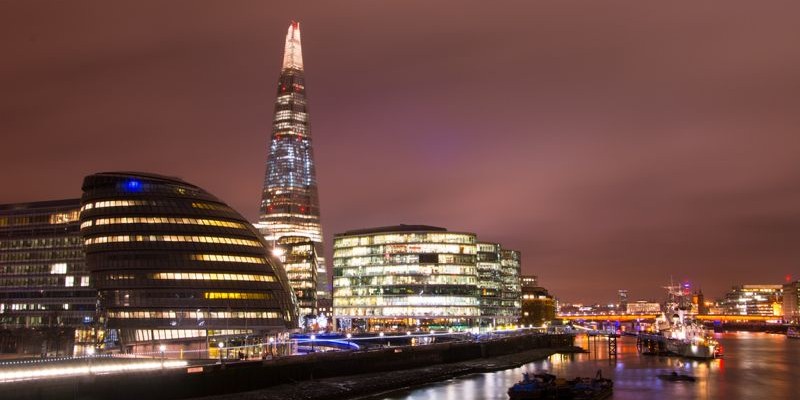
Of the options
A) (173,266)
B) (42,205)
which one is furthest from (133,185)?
(42,205)

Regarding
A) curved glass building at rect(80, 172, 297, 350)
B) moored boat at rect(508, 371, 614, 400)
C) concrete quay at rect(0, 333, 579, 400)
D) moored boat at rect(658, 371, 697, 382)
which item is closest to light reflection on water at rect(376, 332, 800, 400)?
moored boat at rect(658, 371, 697, 382)

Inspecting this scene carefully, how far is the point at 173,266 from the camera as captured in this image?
110 meters

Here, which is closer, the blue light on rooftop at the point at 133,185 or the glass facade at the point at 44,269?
the blue light on rooftop at the point at 133,185

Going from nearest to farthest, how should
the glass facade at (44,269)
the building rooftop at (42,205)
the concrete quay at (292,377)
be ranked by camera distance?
the concrete quay at (292,377) < the glass facade at (44,269) < the building rooftop at (42,205)

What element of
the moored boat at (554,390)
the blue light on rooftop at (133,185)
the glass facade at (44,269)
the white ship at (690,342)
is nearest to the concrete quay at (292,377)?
the moored boat at (554,390)

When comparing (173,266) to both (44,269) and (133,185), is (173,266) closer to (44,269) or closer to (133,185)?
(133,185)

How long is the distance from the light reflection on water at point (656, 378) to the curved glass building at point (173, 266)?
3608cm

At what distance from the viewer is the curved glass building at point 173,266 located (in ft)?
348

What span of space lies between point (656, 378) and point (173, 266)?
73.9 m

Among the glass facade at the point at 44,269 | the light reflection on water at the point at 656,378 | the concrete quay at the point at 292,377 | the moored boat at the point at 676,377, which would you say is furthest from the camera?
the glass facade at the point at 44,269

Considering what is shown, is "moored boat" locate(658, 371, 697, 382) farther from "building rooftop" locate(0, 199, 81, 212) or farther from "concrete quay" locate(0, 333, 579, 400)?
"building rooftop" locate(0, 199, 81, 212)

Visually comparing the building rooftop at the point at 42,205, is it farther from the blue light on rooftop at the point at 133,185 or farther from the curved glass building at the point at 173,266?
the blue light on rooftop at the point at 133,185

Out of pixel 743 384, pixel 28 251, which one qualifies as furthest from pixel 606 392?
pixel 28 251

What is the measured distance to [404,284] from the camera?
19750cm
